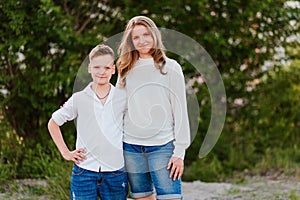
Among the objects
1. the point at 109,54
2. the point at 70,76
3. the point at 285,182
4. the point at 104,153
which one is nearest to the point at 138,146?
the point at 104,153

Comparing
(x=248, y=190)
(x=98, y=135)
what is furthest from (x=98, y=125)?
(x=248, y=190)

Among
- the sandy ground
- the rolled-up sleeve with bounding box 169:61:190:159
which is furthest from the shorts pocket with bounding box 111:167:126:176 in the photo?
the sandy ground

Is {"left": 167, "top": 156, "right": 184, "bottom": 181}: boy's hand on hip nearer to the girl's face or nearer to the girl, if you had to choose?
the girl

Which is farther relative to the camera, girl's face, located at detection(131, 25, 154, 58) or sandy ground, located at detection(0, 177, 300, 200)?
sandy ground, located at detection(0, 177, 300, 200)

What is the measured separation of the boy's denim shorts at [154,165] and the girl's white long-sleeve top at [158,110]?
3cm

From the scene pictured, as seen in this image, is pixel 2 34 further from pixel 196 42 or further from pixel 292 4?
pixel 292 4

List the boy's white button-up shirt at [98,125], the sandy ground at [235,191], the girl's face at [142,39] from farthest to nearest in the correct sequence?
1. the sandy ground at [235,191]
2. the girl's face at [142,39]
3. the boy's white button-up shirt at [98,125]

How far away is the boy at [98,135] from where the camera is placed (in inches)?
125

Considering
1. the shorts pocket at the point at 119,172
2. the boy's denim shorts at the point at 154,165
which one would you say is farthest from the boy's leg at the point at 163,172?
the shorts pocket at the point at 119,172

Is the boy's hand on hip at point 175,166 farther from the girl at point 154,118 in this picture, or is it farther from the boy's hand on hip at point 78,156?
the boy's hand on hip at point 78,156

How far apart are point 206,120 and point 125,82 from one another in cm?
338

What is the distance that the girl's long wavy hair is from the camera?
328 centimetres

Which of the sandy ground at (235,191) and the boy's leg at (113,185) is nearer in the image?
the boy's leg at (113,185)

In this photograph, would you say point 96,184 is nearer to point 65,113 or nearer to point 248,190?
point 65,113
